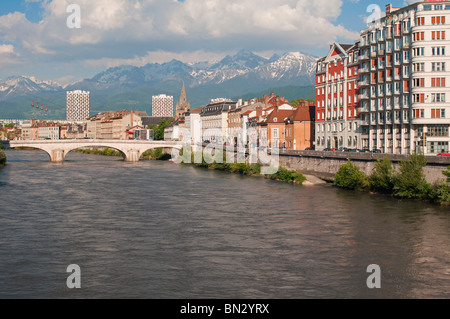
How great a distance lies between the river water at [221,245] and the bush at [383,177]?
1412mm

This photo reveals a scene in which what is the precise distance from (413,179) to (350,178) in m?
9.07

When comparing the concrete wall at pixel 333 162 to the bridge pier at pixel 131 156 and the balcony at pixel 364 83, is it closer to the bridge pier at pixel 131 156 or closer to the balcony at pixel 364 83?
the balcony at pixel 364 83

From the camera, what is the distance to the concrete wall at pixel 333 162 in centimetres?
4531

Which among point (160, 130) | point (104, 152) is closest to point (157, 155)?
point (104, 152)

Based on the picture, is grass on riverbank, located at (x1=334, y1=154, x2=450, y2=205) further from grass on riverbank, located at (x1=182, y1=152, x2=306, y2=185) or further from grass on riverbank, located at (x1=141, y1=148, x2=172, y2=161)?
grass on riverbank, located at (x1=141, y1=148, x2=172, y2=161)

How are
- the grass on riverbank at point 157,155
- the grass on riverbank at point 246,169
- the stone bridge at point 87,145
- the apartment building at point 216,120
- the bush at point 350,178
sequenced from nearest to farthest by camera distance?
the bush at point 350,178 < the grass on riverbank at point 246,169 < the stone bridge at point 87,145 < the grass on riverbank at point 157,155 < the apartment building at point 216,120

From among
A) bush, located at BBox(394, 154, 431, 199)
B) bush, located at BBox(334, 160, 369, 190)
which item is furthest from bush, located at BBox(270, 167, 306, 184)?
bush, located at BBox(394, 154, 431, 199)

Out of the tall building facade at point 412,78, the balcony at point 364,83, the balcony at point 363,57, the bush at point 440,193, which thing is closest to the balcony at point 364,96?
the balcony at point 364,83

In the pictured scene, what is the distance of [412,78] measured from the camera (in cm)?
5994

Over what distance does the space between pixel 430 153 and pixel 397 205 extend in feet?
62.6
